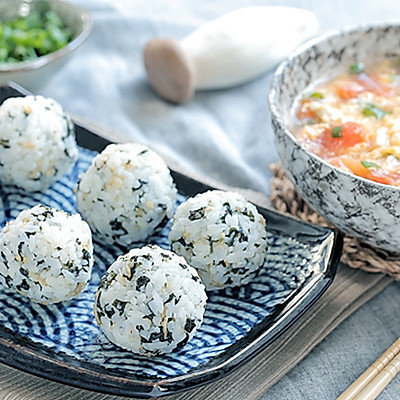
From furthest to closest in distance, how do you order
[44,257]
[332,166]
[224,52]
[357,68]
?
[224,52], [357,68], [332,166], [44,257]

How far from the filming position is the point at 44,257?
176 centimetres

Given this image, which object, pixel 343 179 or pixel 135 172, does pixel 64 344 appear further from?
pixel 343 179

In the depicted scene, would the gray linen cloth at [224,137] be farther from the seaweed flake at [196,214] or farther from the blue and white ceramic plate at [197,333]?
the seaweed flake at [196,214]

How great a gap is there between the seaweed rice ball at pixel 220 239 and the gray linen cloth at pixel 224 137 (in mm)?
222

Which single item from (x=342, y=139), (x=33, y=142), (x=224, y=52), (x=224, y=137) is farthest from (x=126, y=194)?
(x=224, y=52)

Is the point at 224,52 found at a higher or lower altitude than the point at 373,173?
lower

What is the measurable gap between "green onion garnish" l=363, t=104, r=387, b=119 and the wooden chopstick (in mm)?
692

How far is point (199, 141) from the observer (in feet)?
9.13

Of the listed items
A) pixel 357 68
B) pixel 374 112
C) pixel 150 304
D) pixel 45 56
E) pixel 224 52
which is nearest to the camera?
pixel 150 304

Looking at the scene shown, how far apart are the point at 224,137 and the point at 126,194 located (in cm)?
95

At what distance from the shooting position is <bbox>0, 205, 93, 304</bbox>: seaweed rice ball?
1.77 meters

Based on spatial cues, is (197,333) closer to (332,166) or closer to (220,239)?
(220,239)

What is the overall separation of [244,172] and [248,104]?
48 centimetres

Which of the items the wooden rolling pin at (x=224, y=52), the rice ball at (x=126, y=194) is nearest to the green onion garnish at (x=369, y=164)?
the rice ball at (x=126, y=194)
